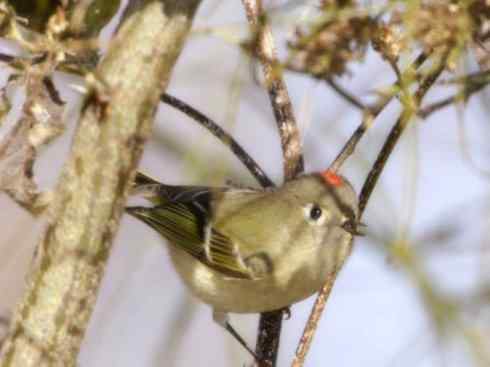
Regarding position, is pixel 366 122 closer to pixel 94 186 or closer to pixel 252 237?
pixel 94 186

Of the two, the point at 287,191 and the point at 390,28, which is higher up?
the point at 287,191

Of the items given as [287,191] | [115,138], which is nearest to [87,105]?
[115,138]

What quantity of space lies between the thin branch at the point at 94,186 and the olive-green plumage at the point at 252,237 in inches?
41.2

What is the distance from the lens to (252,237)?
253 centimetres

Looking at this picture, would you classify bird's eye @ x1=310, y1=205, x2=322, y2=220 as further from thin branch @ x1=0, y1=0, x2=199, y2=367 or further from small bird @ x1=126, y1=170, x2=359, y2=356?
thin branch @ x1=0, y1=0, x2=199, y2=367

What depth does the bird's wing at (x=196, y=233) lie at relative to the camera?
2436 mm

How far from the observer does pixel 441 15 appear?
1.09 meters

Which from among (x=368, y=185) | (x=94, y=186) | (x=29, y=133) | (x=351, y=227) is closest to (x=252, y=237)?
(x=351, y=227)

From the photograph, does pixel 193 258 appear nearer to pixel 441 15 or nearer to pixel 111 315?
pixel 111 315

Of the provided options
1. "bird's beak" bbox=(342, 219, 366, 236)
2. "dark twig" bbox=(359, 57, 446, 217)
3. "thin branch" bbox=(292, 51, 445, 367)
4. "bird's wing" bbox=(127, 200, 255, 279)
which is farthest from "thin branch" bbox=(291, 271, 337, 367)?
"bird's wing" bbox=(127, 200, 255, 279)

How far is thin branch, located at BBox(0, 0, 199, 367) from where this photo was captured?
1.14 metres

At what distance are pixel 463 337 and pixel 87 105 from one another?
62 cm

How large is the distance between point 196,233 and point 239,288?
0.83 feet

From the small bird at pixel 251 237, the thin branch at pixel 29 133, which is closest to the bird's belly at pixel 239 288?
the small bird at pixel 251 237
